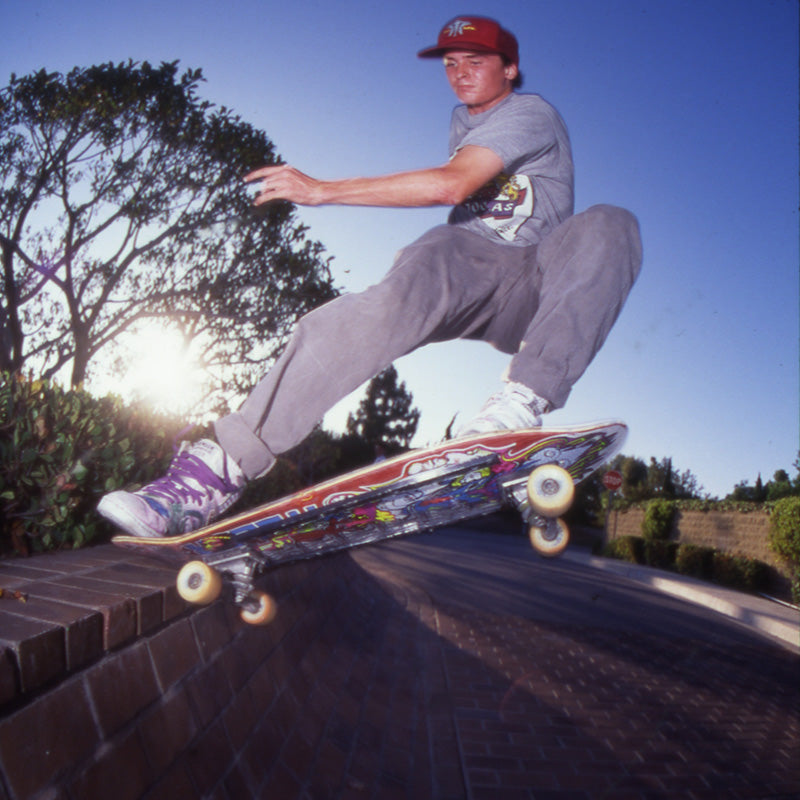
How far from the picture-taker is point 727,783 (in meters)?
3.37

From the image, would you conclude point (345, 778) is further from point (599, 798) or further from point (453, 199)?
point (453, 199)

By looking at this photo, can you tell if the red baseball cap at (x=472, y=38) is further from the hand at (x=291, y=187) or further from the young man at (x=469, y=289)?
the hand at (x=291, y=187)

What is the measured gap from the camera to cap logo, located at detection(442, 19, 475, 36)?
231 centimetres

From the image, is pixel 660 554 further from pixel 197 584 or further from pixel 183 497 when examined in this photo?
pixel 197 584

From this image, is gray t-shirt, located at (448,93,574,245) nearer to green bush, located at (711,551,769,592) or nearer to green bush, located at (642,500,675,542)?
green bush, located at (711,551,769,592)

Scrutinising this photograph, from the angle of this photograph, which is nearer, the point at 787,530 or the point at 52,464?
the point at 52,464

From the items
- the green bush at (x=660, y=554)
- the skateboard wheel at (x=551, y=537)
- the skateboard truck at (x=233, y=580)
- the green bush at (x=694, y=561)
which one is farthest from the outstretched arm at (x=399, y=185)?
the green bush at (x=660, y=554)

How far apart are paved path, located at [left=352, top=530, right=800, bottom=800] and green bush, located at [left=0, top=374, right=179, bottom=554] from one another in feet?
5.45

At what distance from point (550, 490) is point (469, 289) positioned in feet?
2.73

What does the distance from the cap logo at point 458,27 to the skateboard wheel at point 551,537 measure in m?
1.72

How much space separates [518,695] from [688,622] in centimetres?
591

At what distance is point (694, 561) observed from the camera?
19.3m

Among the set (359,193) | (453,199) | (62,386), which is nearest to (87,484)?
(62,386)

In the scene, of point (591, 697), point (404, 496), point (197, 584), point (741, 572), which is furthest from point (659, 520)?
point (197, 584)
